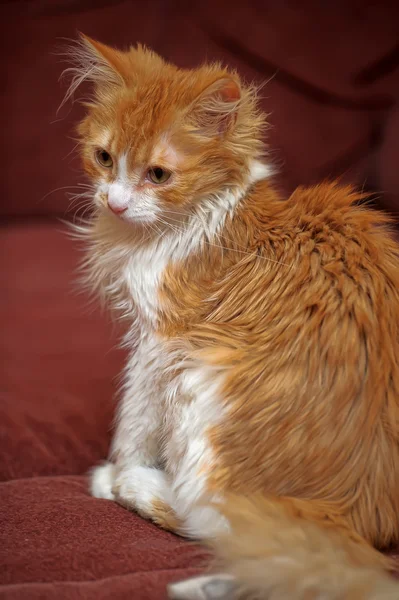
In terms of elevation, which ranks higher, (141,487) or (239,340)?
(239,340)

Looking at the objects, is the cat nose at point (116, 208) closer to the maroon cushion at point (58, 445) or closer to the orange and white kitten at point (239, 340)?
the orange and white kitten at point (239, 340)

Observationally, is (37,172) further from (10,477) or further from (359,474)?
(359,474)

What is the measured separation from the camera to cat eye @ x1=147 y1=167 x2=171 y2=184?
111 cm

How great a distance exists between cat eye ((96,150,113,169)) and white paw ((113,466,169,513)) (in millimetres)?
520

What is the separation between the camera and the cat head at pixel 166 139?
110cm

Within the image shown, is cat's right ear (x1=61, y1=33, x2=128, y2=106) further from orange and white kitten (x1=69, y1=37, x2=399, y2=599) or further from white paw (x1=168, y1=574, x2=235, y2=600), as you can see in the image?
white paw (x1=168, y1=574, x2=235, y2=600)

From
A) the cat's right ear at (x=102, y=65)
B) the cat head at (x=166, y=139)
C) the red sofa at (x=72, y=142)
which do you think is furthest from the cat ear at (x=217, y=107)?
the red sofa at (x=72, y=142)

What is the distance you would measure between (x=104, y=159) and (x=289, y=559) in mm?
704

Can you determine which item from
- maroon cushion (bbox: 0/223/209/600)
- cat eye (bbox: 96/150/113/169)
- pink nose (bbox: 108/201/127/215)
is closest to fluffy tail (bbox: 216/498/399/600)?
maroon cushion (bbox: 0/223/209/600)

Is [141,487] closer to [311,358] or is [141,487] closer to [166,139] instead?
[311,358]

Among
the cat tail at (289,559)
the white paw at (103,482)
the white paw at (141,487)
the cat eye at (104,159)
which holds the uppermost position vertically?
the cat eye at (104,159)

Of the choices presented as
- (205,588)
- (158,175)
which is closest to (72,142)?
(158,175)

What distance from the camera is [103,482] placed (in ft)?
4.12

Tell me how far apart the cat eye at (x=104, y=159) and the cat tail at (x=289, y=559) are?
59 cm
